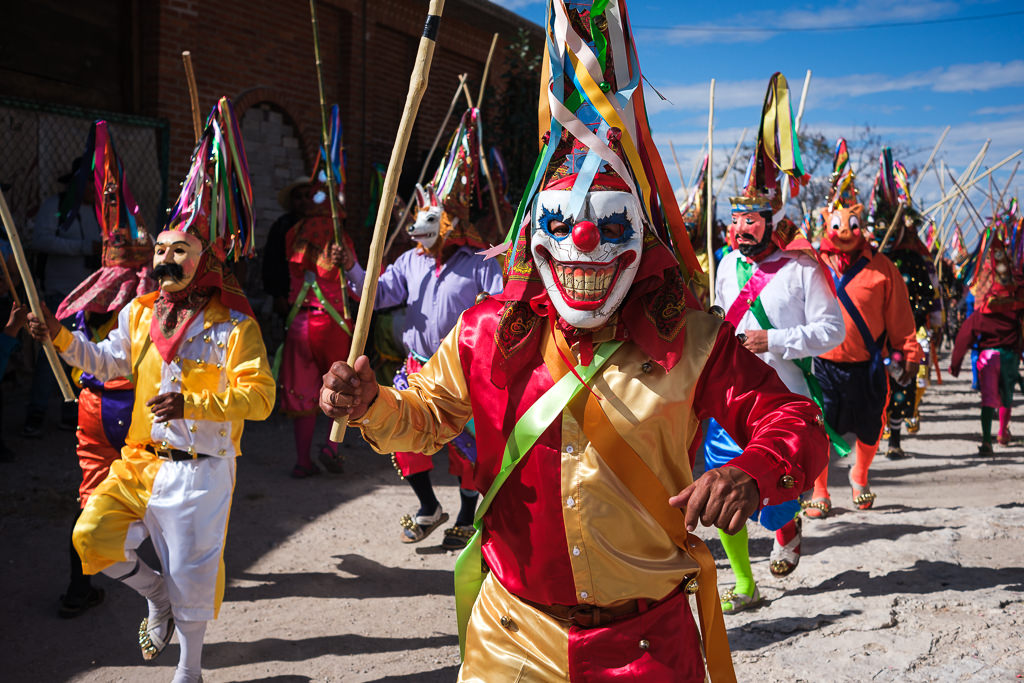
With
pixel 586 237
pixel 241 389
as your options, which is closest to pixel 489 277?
pixel 241 389

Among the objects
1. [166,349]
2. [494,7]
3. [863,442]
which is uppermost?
[494,7]

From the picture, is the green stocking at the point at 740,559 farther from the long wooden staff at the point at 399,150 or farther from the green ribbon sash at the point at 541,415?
the long wooden staff at the point at 399,150

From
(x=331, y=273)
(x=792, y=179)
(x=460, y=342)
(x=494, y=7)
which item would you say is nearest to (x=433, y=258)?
(x=331, y=273)

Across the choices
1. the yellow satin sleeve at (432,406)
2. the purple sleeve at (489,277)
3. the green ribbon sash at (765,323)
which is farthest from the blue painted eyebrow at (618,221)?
the purple sleeve at (489,277)

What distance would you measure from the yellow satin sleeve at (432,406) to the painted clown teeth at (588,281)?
0.39m

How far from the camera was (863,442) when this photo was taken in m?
6.41

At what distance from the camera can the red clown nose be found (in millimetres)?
2250

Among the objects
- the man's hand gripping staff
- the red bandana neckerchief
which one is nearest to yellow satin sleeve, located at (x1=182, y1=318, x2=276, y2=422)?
the red bandana neckerchief

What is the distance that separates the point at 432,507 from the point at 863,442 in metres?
3.17

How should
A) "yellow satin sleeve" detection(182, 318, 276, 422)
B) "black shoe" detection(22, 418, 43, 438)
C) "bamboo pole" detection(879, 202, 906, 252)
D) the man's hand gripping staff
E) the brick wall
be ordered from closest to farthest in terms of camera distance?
the man's hand gripping staff
"yellow satin sleeve" detection(182, 318, 276, 422)
"black shoe" detection(22, 418, 43, 438)
"bamboo pole" detection(879, 202, 906, 252)
the brick wall

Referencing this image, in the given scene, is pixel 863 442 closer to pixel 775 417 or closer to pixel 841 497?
pixel 841 497

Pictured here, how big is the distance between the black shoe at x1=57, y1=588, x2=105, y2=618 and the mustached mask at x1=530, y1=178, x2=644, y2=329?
3605 millimetres

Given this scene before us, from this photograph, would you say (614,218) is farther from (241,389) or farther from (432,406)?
(241,389)

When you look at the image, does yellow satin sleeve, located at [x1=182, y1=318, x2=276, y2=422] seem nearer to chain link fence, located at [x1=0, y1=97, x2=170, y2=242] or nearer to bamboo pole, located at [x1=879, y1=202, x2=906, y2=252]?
chain link fence, located at [x1=0, y1=97, x2=170, y2=242]
